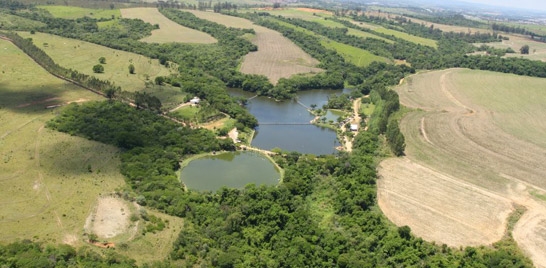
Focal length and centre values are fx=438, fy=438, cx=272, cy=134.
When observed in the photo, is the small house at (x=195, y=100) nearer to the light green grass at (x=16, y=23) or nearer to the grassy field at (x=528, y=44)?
the light green grass at (x=16, y=23)

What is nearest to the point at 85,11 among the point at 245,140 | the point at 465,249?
the point at 245,140

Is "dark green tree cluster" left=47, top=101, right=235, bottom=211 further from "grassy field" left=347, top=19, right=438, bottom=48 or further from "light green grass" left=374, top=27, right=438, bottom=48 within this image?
"grassy field" left=347, top=19, right=438, bottom=48

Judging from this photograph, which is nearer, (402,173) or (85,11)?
(402,173)

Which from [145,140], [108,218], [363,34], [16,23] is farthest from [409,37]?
[108,218]

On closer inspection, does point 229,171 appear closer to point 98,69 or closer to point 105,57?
point 98,69

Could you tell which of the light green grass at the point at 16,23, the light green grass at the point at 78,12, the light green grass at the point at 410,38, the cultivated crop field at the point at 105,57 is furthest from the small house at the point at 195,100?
the light green grass at the point at 410,38

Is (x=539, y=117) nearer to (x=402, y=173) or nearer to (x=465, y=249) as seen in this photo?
(x=402, y=173)

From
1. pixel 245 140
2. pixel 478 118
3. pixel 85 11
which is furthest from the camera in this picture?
pixel 85 11
